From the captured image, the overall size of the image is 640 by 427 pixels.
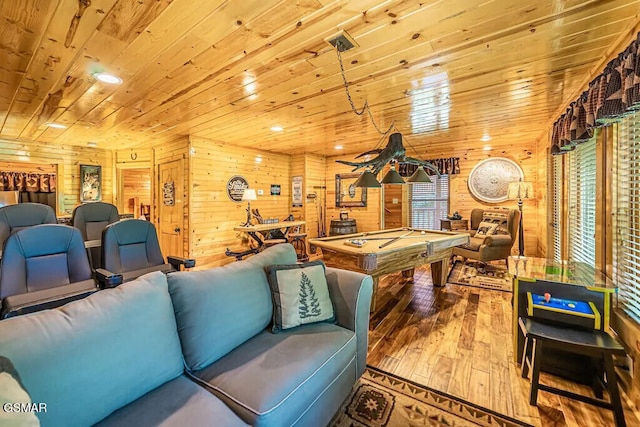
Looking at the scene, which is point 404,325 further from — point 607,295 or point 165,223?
point 165,223

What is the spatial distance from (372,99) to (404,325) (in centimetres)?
242

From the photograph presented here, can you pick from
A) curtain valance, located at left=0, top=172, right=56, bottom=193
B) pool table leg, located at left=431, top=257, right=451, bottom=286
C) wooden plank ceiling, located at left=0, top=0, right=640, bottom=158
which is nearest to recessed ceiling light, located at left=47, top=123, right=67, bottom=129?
wooden plank ceiling, located at left=0, top=0, right=640, bottom=158

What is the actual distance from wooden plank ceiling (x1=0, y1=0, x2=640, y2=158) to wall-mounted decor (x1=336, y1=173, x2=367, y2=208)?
277 cm

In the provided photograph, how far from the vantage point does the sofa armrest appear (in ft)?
5.99

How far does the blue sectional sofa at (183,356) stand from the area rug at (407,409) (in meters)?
0.16

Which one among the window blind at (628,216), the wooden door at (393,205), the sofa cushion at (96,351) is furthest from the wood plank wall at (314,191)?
the sofa cushion at (96,351)

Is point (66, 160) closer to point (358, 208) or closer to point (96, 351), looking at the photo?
point (358, 208)

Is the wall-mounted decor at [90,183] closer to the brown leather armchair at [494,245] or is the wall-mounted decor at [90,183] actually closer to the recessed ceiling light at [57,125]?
the recessed ceiling light at [57,125]

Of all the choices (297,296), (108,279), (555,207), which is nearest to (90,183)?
(108,279)

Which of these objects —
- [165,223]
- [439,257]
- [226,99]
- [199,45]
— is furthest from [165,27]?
[165,223]

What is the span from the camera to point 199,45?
1909mm

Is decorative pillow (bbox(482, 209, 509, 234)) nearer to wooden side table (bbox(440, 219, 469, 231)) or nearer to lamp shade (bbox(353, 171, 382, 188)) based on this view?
wooden side table (bbox(440, 219, 469, 231))

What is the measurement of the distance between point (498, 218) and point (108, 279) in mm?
5867

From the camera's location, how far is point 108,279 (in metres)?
2.25
